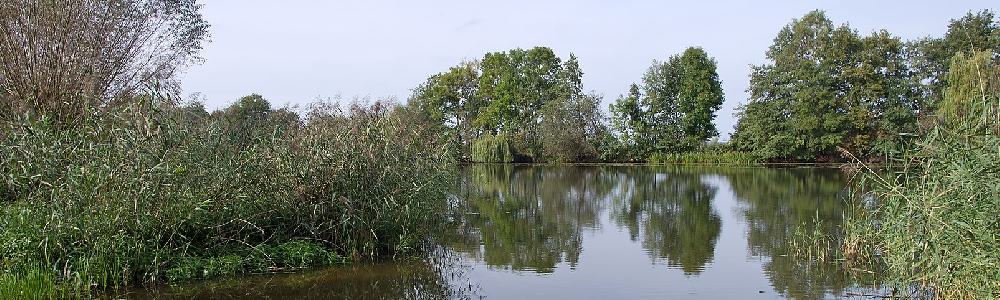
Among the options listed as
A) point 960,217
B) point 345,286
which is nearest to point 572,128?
point 345,286

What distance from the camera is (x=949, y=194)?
5383 millimetres

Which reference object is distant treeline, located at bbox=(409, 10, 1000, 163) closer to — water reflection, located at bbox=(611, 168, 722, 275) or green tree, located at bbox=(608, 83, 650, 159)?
green tree, located at bbox=(608, 83, 650, 159)

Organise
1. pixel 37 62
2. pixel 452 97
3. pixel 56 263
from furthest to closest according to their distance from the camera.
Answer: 1. pixel 452 97
2. pixel 37 62
3. pixel 56 263

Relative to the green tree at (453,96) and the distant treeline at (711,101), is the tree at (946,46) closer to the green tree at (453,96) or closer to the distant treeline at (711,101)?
the distant treeline at (711,101)

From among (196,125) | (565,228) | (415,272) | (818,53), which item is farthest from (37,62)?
(818,53)

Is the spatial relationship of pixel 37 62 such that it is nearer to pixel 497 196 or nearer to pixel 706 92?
pixel 497 196

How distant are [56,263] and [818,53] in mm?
37593

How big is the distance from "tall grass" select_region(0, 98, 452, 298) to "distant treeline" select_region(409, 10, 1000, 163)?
28.4 m

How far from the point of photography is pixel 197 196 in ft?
24.1

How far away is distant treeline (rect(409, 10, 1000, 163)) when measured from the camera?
36344 millimetres

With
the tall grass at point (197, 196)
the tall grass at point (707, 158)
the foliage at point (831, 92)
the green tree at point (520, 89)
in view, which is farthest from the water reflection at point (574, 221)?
the green tree at point (520, 89)

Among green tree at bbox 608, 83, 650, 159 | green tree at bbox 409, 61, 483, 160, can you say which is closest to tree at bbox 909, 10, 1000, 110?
green tree at bbox 608, 83, 650, 159

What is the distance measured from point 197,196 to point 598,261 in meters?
4.94

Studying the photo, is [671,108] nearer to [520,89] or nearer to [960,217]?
[520,89]
